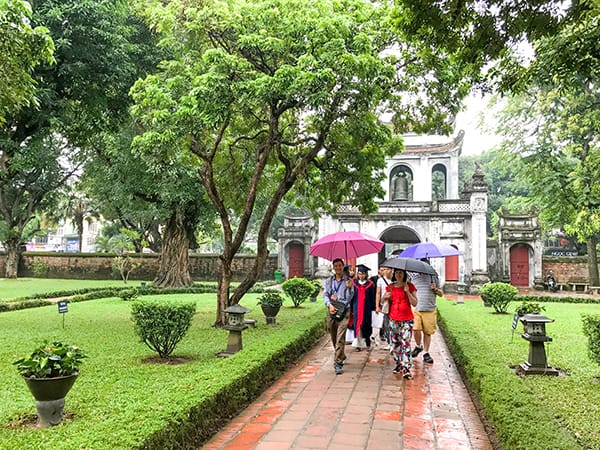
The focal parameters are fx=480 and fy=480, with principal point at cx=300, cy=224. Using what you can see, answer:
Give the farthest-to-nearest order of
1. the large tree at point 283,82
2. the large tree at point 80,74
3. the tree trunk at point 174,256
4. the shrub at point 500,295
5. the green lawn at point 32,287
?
the tree trunk at point 174,256
the green lawn at point 32,287
the shrub at point 500,295
the large tree at point 80,74
the large tree at point 283,82

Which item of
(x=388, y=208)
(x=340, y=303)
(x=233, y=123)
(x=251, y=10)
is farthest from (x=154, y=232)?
(x=340, y=303)

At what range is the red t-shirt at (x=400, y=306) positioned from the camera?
655 centimetres

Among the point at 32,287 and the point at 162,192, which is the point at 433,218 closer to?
the point at 162,192

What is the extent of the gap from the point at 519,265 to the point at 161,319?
77.8 ft

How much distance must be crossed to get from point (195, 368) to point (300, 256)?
22.1 m

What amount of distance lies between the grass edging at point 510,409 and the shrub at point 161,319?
160 inches

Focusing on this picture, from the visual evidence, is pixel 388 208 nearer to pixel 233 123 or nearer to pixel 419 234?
pixel 419 234

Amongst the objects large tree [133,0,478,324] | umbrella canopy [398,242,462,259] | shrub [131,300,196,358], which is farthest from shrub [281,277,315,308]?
shrub [131,300,196,358]

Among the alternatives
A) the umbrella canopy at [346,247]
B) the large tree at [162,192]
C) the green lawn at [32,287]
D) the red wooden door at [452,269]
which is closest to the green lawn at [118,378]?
the umbrella canopy at [346,247]

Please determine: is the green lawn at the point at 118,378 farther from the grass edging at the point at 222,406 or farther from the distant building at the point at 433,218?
the distant building at the point at 433,218

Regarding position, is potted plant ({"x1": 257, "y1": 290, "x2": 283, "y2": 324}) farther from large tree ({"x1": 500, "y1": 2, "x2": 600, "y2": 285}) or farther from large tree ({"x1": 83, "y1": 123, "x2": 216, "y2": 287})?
large tree ({"x1": 500, "y1": 2, "x2": 600, "y2": 285})

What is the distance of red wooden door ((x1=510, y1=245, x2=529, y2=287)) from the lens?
26.1 meters

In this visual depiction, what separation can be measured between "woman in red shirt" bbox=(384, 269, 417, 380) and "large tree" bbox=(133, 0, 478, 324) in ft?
11.0

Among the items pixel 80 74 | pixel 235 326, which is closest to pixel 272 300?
pixel 235 326
